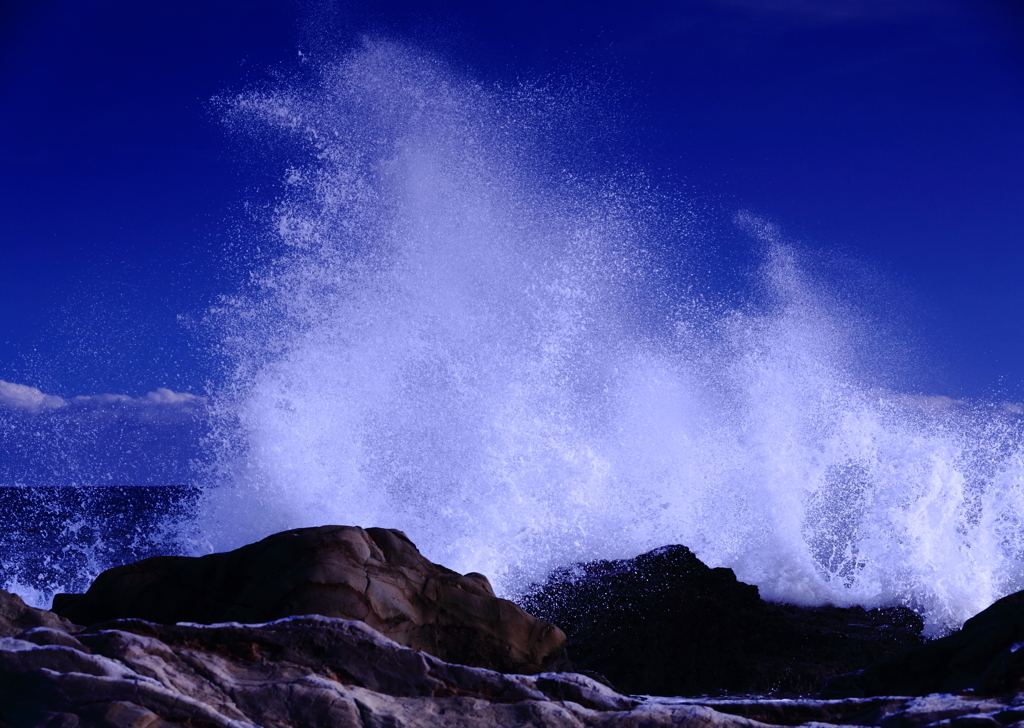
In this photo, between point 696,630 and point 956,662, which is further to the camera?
point 696,630

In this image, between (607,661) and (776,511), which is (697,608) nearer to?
(607,661)

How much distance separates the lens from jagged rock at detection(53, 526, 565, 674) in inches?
192

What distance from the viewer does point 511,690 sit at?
3.72 metres

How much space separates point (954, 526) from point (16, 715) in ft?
37.7

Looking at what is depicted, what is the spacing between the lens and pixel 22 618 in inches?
163

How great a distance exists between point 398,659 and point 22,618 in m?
2.10

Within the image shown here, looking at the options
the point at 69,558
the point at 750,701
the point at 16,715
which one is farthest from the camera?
the point at 69,558

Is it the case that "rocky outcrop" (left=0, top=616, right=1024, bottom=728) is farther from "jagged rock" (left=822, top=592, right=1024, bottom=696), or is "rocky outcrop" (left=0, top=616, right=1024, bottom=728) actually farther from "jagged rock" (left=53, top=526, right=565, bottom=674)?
"jagged rock" (left=53, top=526, right=565, bottom=674)

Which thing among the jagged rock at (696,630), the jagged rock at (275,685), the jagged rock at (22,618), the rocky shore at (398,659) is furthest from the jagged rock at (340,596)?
the jagged rock at (696,630)

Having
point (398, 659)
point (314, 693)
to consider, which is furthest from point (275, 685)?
point (398, 659)

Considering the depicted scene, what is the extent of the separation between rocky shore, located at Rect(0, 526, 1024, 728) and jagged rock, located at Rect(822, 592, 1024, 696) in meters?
0.01

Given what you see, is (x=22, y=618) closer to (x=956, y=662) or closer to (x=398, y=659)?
(x=398, y=659)

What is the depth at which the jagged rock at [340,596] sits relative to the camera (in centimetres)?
488

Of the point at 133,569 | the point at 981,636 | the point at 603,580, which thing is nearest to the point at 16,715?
the point at 133,569
